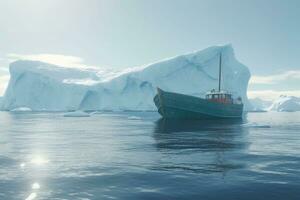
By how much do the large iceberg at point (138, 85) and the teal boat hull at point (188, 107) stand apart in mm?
57342

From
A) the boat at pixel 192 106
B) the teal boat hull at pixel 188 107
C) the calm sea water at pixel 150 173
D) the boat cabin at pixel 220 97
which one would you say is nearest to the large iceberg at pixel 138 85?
the boat cabin at pixel 220 97

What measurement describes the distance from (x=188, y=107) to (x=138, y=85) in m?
62.7

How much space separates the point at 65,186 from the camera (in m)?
9.89

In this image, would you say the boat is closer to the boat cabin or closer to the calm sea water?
the boat cabin

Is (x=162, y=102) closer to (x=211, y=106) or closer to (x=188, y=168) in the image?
(x=211, y=106)

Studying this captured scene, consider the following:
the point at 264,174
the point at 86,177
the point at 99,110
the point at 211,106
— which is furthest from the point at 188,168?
the point at 99,110

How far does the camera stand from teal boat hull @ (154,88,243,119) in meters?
49.7

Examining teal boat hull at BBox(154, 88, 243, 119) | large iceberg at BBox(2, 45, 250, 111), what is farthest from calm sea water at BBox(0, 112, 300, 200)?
large iceberg at BBox(2, 45, 250, 111)

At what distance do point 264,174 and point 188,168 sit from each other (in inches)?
104

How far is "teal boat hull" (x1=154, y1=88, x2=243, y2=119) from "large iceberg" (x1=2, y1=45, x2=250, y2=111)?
57.3m

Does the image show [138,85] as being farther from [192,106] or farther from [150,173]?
[150,173]

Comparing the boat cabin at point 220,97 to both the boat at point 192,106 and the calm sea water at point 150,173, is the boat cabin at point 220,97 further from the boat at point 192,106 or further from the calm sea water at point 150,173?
the calm sea water at point 150,173

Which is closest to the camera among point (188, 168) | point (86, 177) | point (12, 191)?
point (12, 191)

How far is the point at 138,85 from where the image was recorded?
112m
